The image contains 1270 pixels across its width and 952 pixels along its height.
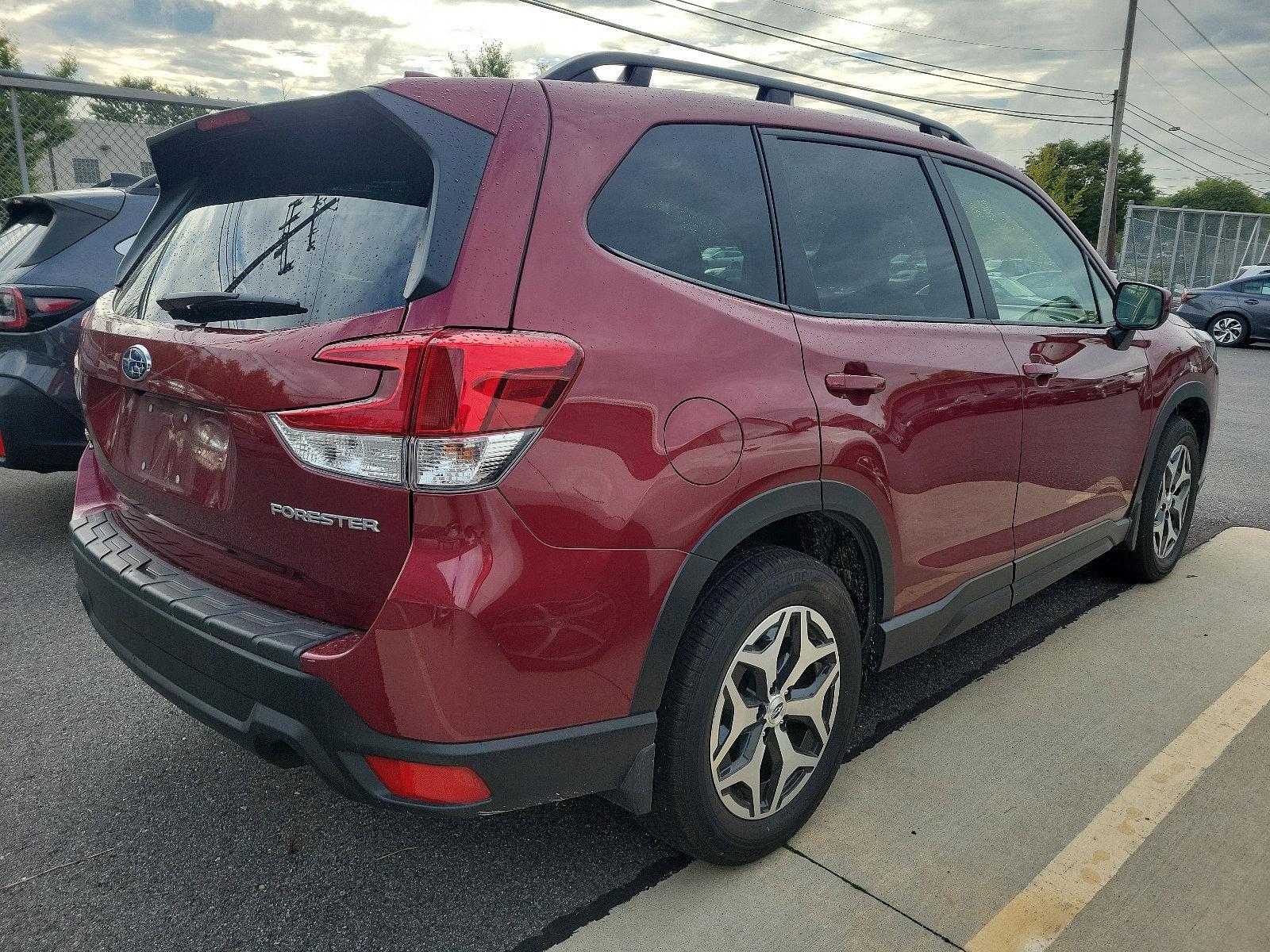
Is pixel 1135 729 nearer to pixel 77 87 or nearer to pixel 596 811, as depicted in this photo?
pixel 596 811

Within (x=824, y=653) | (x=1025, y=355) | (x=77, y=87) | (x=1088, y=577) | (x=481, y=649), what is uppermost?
(x=77, y=87)

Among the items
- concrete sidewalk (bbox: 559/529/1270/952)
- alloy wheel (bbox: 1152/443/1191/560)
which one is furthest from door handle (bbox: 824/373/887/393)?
alloy wheel (bbox: 1152/443/1191/560)

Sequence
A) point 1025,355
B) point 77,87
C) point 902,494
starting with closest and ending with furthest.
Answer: point 902,494 < point 1025,355 < point 77,87

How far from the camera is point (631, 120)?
6.98 feet

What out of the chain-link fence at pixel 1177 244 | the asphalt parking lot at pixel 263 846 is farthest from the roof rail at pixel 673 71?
the chain-link fence at pixel 1177 244

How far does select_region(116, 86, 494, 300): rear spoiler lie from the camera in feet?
5.94

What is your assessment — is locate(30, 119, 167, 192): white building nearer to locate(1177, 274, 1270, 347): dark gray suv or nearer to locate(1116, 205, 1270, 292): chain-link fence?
locate(1177, 274, 1270, 347): dark gray suv

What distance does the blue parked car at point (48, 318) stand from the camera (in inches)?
173

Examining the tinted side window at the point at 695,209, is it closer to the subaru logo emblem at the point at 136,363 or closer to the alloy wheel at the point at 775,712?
the alloy wheel at the point at 775,712

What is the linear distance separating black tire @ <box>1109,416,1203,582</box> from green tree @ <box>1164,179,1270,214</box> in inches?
4185

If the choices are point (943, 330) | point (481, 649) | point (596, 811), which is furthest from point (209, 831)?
point (943, 330)

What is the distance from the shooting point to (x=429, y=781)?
6.04 feet

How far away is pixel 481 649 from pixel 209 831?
1.21 meters

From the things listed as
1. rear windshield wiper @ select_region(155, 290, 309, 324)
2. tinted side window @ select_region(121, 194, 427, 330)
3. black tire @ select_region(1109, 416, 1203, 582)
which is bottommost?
black tire @ select_region(1109, 416, 1203, 582)
